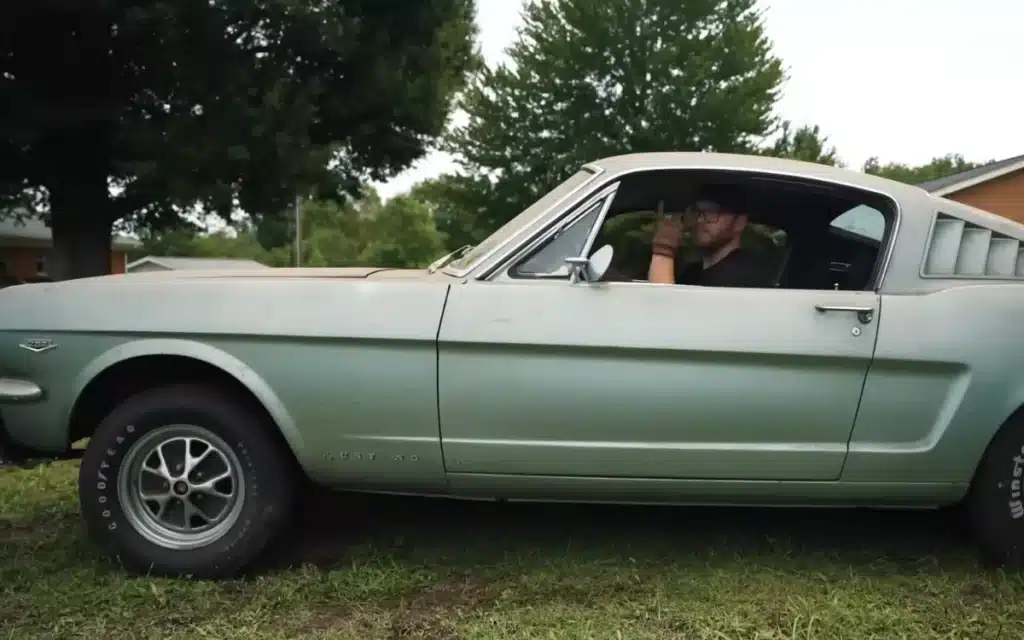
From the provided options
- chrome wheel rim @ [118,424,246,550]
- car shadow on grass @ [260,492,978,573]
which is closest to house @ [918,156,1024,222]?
car shadow on grass @ [260,492,978,573]

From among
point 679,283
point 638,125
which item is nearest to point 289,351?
point 679,283

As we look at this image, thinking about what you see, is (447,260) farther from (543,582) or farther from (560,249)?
(543,582)

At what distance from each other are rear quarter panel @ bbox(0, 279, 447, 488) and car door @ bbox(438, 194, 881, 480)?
0.12 meters

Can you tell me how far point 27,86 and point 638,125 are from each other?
60.1 ft

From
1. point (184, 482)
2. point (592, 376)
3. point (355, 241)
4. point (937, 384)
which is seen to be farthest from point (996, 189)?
point (355, 241)

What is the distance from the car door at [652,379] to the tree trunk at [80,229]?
1457 centimetres

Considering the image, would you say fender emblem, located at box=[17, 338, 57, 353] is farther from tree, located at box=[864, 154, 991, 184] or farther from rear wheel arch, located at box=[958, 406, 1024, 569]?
tree, located at box=[864, 154, 991, 184]

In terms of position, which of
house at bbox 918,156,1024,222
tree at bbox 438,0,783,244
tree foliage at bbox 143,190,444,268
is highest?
tree at bbox 438,0,783,244

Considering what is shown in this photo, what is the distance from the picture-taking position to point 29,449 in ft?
10.4

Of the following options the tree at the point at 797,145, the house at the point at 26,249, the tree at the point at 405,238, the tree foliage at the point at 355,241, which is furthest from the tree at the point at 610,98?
the tree at the point at 405,238

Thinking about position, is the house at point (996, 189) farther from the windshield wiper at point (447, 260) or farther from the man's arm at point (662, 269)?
the windshield wiper at point (447, 260)

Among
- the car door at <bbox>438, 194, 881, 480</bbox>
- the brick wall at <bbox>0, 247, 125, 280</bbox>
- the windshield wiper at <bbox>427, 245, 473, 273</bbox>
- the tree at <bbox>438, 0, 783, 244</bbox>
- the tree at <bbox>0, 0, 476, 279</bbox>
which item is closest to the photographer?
the car door at <bbox>438, 194, 881, 480</bbox>

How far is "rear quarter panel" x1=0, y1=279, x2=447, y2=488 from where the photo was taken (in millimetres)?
2986

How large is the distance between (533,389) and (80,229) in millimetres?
15360
